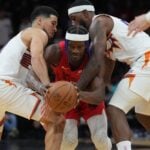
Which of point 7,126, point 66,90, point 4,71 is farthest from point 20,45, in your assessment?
point 7,126

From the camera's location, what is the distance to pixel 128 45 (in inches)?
284

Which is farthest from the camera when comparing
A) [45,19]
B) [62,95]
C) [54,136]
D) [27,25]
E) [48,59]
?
[27,25]

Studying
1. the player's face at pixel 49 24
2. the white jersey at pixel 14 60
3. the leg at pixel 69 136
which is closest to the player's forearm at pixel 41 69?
the white jersey at pixel 14 60

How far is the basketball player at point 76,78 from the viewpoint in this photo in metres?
7.29

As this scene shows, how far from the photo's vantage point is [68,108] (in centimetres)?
705

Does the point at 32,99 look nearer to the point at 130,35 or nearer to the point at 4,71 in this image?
the point at 4,71

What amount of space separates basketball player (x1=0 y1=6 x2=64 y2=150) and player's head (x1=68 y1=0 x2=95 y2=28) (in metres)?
0.28

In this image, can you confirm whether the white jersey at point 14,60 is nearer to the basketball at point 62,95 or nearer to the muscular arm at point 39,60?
the muscular arm at point 39,60

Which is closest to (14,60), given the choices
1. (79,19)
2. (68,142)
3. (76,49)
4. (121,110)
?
(76,49)

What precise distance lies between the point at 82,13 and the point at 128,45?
731mm

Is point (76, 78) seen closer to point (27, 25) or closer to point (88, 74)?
point (88, 74)

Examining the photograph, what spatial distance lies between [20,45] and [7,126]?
14.1 feet

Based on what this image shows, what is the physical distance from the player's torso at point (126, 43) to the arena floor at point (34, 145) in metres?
3.27

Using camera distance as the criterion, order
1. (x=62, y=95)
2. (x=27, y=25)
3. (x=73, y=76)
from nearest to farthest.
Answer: (x=62, y=95) → (x=73, y=76) → (x=27, y=25)
